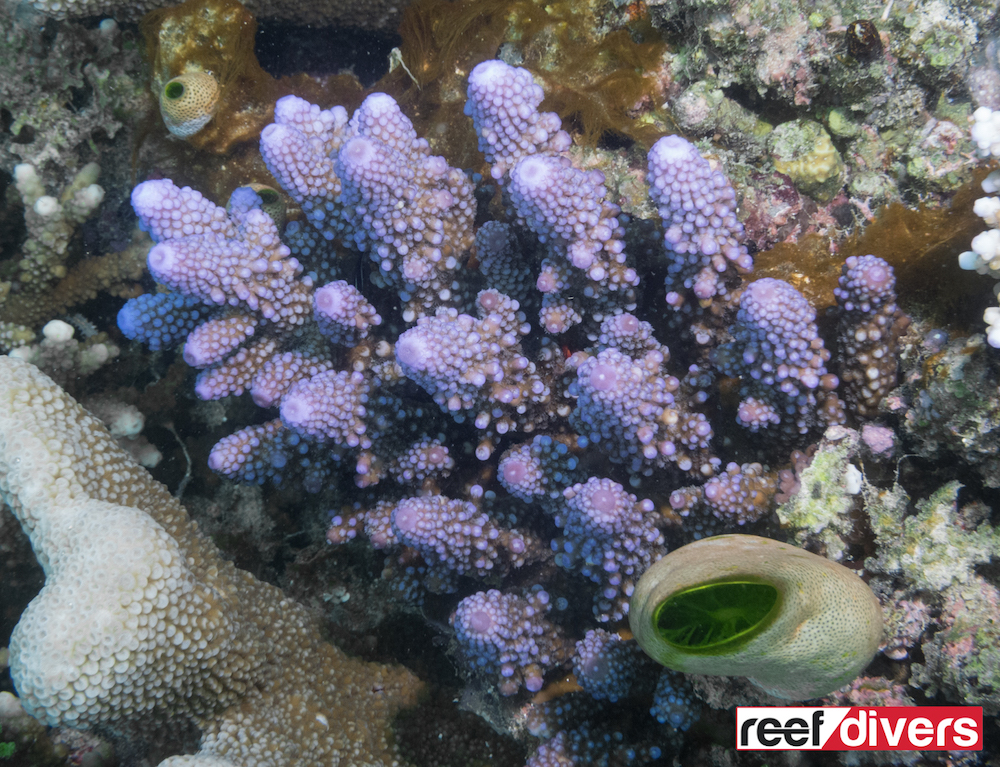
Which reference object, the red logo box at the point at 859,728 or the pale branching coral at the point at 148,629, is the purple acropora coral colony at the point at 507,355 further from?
the pale branching coral at the point at 148,629

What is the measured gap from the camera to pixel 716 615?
5.82 ft

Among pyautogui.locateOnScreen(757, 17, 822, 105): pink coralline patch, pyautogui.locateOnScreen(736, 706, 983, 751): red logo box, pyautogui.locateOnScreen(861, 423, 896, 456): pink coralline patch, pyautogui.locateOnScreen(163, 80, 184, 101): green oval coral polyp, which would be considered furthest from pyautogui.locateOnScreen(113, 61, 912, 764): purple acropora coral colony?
pyautogui.locateOnScreen(757, 17, 822, 105): pink coralline patch

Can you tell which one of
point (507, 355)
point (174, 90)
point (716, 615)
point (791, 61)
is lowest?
point (716, 615)

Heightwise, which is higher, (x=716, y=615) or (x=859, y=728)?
(x=716, y=615)

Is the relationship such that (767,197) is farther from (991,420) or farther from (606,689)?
(606,689)

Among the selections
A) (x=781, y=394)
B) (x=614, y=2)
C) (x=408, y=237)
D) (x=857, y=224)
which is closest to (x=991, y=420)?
(x=781, y=394)

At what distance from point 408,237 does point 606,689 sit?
2084 millimetres

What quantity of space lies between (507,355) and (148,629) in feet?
5.69

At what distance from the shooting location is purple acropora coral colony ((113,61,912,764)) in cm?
226

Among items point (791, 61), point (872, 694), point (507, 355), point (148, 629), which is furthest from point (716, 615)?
point (791, 61)

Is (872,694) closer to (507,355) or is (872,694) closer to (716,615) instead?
(716,615)

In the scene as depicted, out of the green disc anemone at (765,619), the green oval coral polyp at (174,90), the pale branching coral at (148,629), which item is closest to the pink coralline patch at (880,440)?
the green disc anemone at (765,619)

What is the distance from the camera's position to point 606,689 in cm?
237

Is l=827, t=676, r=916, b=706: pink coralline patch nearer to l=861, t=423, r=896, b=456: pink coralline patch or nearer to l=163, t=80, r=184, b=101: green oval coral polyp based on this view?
l=861, t=423, r=896, b=456: pink coralline patch
